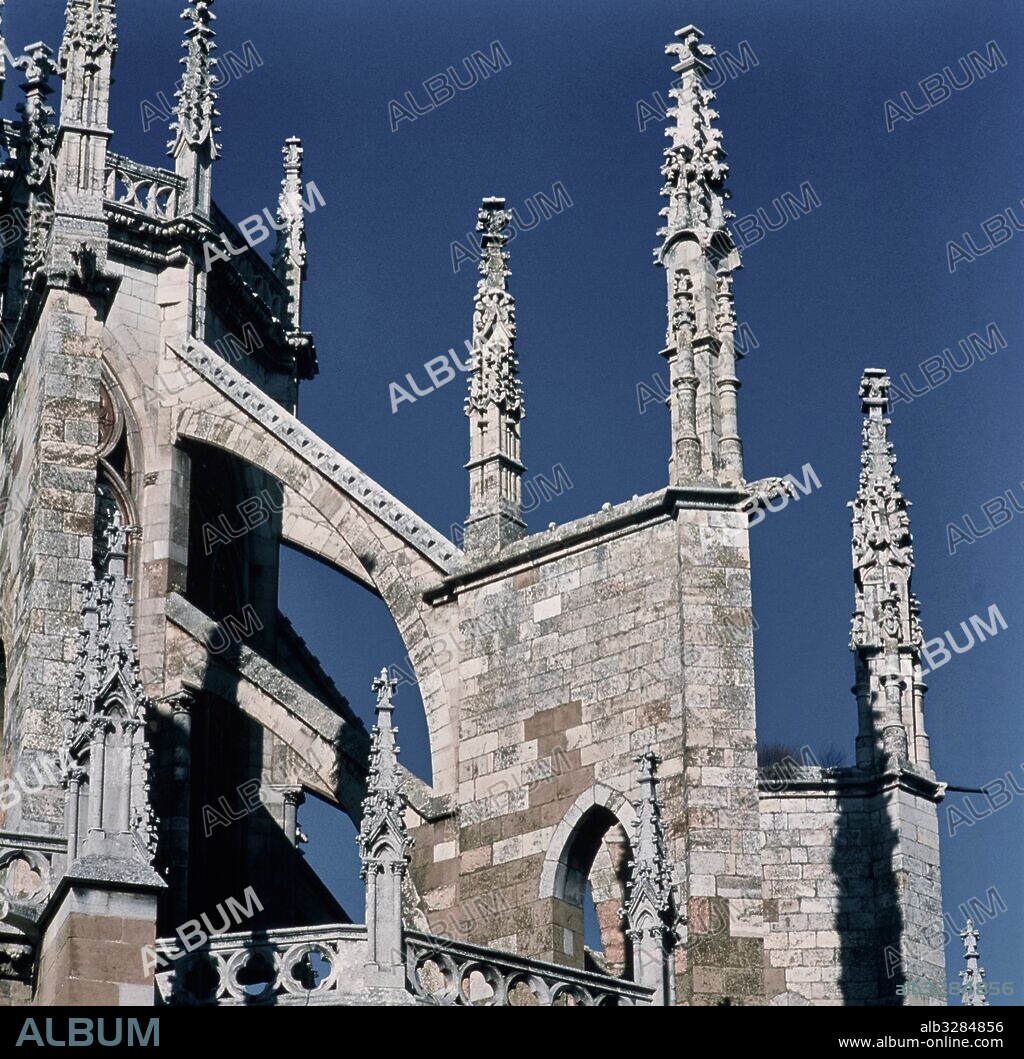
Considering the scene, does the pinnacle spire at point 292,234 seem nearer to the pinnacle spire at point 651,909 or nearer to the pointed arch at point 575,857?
the pointed arch at point 575,857

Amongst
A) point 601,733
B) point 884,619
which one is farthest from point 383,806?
point 884,619

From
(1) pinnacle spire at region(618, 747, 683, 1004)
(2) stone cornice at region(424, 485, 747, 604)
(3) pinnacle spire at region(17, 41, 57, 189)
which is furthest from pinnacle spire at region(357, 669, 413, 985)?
(3) pinnacle spire at region(17, 41, 57, 189)

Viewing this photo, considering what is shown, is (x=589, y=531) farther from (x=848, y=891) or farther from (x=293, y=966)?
(x=293, y=966)

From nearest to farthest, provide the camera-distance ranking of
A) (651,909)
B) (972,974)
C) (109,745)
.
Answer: (109,745) → (651,909) → (972,974)

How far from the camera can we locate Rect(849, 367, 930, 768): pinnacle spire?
115 feet

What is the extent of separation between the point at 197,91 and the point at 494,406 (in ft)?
23.3

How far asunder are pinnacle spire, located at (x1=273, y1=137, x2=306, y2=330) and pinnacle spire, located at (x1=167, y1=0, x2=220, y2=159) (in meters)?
2.66

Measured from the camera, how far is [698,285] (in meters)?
32.4

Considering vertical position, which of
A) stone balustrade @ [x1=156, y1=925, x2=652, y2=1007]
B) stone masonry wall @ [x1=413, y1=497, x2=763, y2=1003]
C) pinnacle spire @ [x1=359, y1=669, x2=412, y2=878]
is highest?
stone masonry wall @ [x1=413, y1=497, x2=763, y2=1003]

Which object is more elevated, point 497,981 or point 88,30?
point 88,30

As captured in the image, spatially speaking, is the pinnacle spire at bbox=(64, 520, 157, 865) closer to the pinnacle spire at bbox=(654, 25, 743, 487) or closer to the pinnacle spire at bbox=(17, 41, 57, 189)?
the pinnacle spire at bbox=(654, 25, 743, 487)
